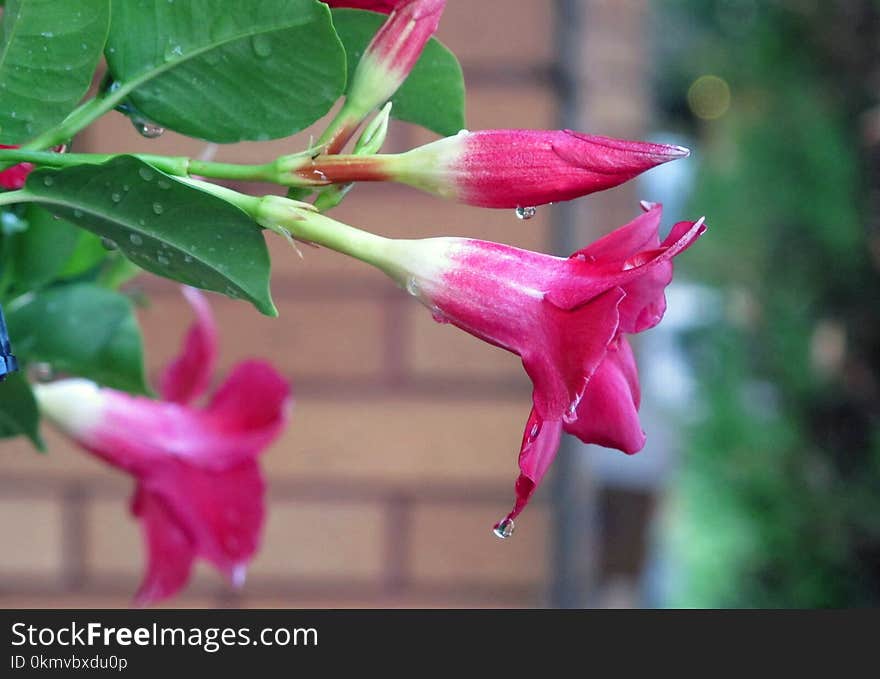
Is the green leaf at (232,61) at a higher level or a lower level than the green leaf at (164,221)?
higher

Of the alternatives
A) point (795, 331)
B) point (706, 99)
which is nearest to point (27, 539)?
point (795, 331)

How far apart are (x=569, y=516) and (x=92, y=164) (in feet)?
2.94

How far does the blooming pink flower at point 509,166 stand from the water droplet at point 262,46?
0.09 ft

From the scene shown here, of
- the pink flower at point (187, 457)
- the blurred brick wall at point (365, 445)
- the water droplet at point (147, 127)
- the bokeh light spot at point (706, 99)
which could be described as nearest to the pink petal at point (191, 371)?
the pink flower at point (187, 457)

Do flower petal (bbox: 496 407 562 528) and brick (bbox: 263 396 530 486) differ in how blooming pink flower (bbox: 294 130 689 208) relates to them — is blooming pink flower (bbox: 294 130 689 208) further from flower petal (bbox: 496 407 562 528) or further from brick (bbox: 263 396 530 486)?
brick (bbox: 263 396 530 486)

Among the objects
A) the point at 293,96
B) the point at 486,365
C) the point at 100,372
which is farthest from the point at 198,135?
the point at 486,365

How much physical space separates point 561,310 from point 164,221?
9 centimetres

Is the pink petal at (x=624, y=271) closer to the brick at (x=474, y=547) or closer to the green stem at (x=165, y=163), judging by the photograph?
the green stem at (x=165, y=163)

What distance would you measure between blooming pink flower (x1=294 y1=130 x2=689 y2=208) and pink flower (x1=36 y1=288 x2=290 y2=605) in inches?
7.1

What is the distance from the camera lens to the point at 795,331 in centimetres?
251

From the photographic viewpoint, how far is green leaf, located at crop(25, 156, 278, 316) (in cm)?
21

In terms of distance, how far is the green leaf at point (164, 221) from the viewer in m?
0.21

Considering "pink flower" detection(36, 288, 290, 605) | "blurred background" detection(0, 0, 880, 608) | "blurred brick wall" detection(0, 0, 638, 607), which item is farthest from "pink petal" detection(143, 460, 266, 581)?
"blurred brick wall" detection(0, 0, 638, 607)

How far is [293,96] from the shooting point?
0.24 metres
